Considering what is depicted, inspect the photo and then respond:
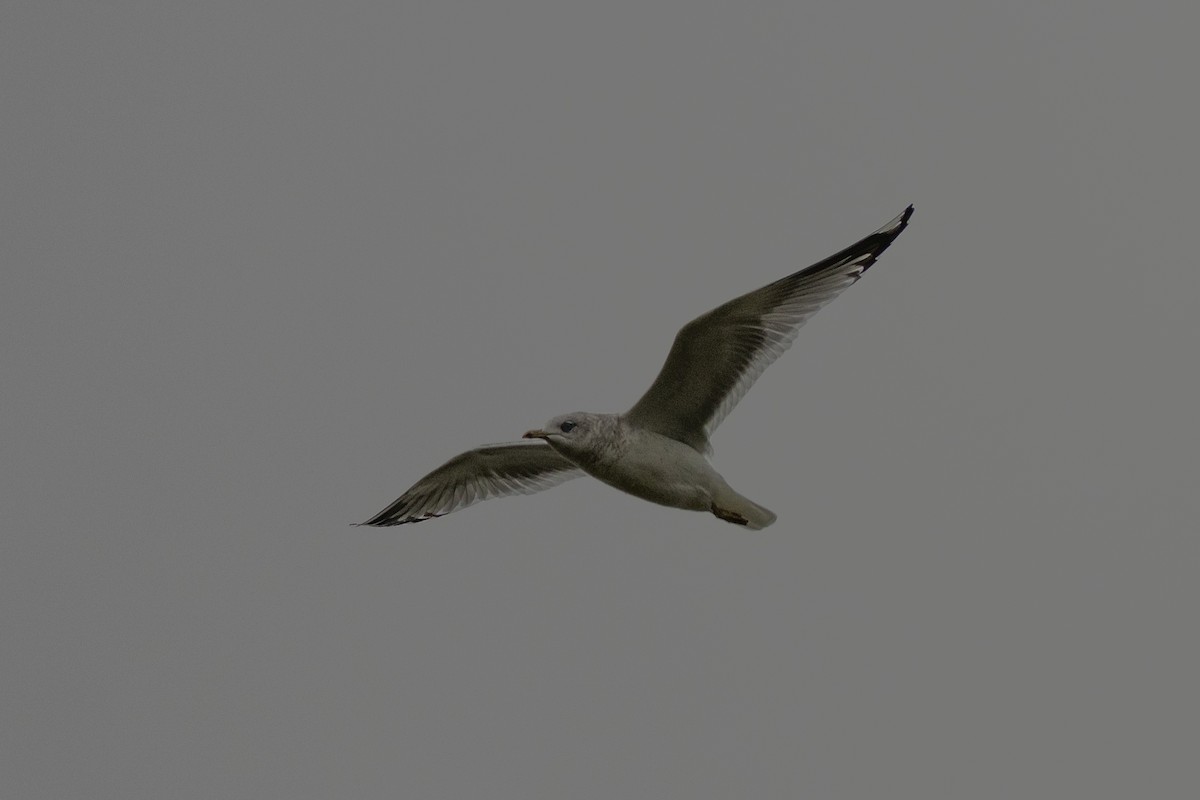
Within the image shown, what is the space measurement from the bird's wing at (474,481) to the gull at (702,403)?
1.95 metres

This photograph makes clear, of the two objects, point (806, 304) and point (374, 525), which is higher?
point (806, 304)

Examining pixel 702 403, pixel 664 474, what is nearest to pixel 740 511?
pixel 664 474

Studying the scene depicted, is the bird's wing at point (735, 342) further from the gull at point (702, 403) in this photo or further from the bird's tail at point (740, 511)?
the bird's tail at point (740, 511)

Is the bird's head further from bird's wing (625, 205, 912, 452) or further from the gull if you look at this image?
bird's wing (625, 205, 912, 452)

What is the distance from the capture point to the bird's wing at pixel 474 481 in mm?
14938

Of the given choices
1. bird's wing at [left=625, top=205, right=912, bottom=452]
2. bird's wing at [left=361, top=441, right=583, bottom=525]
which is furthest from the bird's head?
bird's wing at [left=361, top=441, right=583, bottom=525]

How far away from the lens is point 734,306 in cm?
1255

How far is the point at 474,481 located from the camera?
15.3m

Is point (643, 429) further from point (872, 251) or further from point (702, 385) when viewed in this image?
point (872, 251)

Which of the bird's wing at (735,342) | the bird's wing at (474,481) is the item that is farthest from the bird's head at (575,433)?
the bird's wing at (474,481)

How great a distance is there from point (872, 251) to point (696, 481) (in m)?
1.97

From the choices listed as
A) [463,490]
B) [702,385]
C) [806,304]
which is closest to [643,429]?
[702,385]

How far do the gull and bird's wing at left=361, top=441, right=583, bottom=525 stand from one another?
1954mm

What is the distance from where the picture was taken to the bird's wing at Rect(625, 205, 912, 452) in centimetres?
1252
